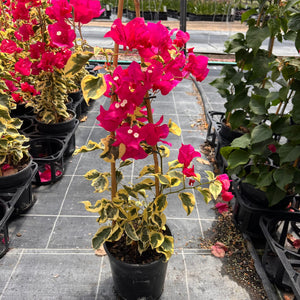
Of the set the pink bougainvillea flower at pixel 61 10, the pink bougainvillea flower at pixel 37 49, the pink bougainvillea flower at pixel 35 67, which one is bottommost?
the pink bougainvillea flower at pixel 35 67

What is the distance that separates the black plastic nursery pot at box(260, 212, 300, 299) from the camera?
1.53 metres

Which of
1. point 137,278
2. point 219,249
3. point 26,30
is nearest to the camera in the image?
point 137,278

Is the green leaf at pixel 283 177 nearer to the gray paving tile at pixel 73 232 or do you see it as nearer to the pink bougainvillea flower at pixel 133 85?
the pink bougainvillea flower at pixel 133 85

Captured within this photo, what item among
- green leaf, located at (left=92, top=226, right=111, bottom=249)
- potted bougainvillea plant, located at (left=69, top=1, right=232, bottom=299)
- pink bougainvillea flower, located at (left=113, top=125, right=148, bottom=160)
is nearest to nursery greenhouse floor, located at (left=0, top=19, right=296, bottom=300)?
potted bougainvillea plant, located at (left=69, top=1, right=232, bottom=299)

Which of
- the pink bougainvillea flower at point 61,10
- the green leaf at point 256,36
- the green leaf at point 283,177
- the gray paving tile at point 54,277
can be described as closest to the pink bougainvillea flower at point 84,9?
the pink bougainvillea flower at point 61,10

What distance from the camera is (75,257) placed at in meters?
1.87

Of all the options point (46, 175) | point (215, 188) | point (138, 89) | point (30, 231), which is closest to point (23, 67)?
point (46, 175)

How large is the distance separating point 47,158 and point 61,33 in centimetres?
163

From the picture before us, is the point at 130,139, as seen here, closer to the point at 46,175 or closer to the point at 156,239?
the point at 156,239

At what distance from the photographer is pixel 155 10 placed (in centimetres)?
1240

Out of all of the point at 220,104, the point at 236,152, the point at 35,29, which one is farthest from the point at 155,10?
the point at 236,152

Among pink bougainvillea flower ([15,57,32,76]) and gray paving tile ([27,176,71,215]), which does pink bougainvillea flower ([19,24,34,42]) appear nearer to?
pink bougainvillea flower ([15,57,32,76])

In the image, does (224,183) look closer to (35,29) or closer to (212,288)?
(212,288)

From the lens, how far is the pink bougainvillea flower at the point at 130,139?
102 cm
